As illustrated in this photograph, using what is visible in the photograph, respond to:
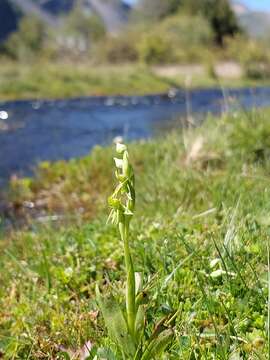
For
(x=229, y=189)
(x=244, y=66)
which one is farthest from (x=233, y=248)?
(x=244, y=66)

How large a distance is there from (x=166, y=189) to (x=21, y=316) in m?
1.85

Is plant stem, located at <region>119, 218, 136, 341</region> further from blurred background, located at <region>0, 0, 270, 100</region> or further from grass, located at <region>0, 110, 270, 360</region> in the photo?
blurred background, located at <region>0, 0, 270, 100</region>

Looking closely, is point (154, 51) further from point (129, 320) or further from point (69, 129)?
point (129, 320)

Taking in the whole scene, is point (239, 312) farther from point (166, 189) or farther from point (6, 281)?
point (166, 189)

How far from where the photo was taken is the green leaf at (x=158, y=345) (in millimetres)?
1401

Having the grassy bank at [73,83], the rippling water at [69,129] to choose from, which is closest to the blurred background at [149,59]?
the grassy bank at [73,83]

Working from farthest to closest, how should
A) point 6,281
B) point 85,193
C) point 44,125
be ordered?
1. point 44,125
2. point 85,193
3. point 6,281

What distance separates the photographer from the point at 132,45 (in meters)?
54.9

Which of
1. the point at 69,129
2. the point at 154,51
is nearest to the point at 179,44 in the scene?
the point at 154,51

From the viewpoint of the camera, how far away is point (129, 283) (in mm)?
1453

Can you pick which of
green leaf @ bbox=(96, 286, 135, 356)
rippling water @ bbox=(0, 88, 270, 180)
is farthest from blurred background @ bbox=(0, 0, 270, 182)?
green leaf @ bbox=(96, 286, 135, 356)

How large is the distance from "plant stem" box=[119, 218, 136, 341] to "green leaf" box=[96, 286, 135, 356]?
0.08 ft

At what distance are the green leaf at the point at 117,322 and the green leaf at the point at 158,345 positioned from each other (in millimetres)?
48

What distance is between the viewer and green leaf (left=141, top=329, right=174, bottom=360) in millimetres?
1401
